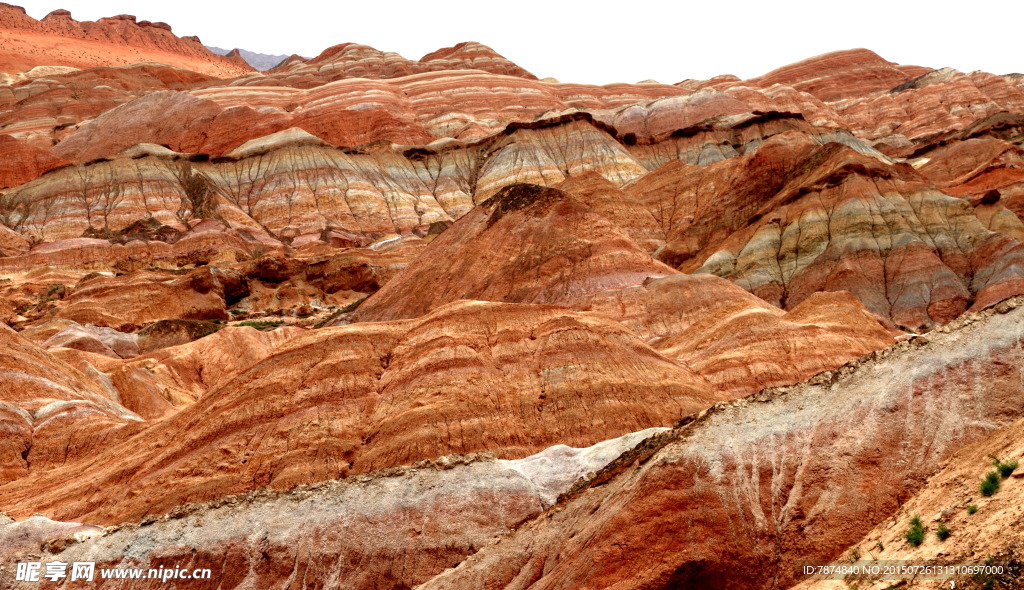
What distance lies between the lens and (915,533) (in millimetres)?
11312

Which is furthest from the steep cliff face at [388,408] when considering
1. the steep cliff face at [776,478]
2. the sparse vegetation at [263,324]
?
the sparse vegetation at [263,324]

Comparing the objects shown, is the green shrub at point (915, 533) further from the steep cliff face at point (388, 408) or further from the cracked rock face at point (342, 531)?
the steep cliff face at point (388, 408)

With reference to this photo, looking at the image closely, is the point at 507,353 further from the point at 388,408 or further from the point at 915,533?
the point at 915,533

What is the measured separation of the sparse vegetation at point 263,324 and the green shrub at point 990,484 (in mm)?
46837

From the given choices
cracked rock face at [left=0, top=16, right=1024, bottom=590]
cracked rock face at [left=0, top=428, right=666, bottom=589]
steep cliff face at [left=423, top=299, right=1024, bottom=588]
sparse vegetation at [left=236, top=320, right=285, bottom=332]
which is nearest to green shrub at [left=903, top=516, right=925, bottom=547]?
cracked rock face at [left=0, top=16, right=1024, bottom=590]

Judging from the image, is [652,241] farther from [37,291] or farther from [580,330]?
[37,291]

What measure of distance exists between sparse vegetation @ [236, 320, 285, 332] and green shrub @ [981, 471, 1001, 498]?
46837mm

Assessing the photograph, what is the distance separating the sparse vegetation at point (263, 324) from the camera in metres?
55.4

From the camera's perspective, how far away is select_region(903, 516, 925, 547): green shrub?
11.2 m

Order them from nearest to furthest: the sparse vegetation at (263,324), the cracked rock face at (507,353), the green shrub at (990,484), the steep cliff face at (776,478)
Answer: the green shrub at (990,484) → the steep cliff face at (776,478) → the cracked rock face at (507,353) → the sparse vegetation at (263,324)

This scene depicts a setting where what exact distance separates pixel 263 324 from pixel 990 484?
5160 cm

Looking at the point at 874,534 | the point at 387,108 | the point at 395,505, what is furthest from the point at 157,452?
the point at 387,108

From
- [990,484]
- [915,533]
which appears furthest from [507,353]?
[990,484]

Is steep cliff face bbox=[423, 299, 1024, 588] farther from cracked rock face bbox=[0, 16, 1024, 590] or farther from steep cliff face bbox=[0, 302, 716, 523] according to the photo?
steep cliff face bbox=[0, 302, 716, 523]
